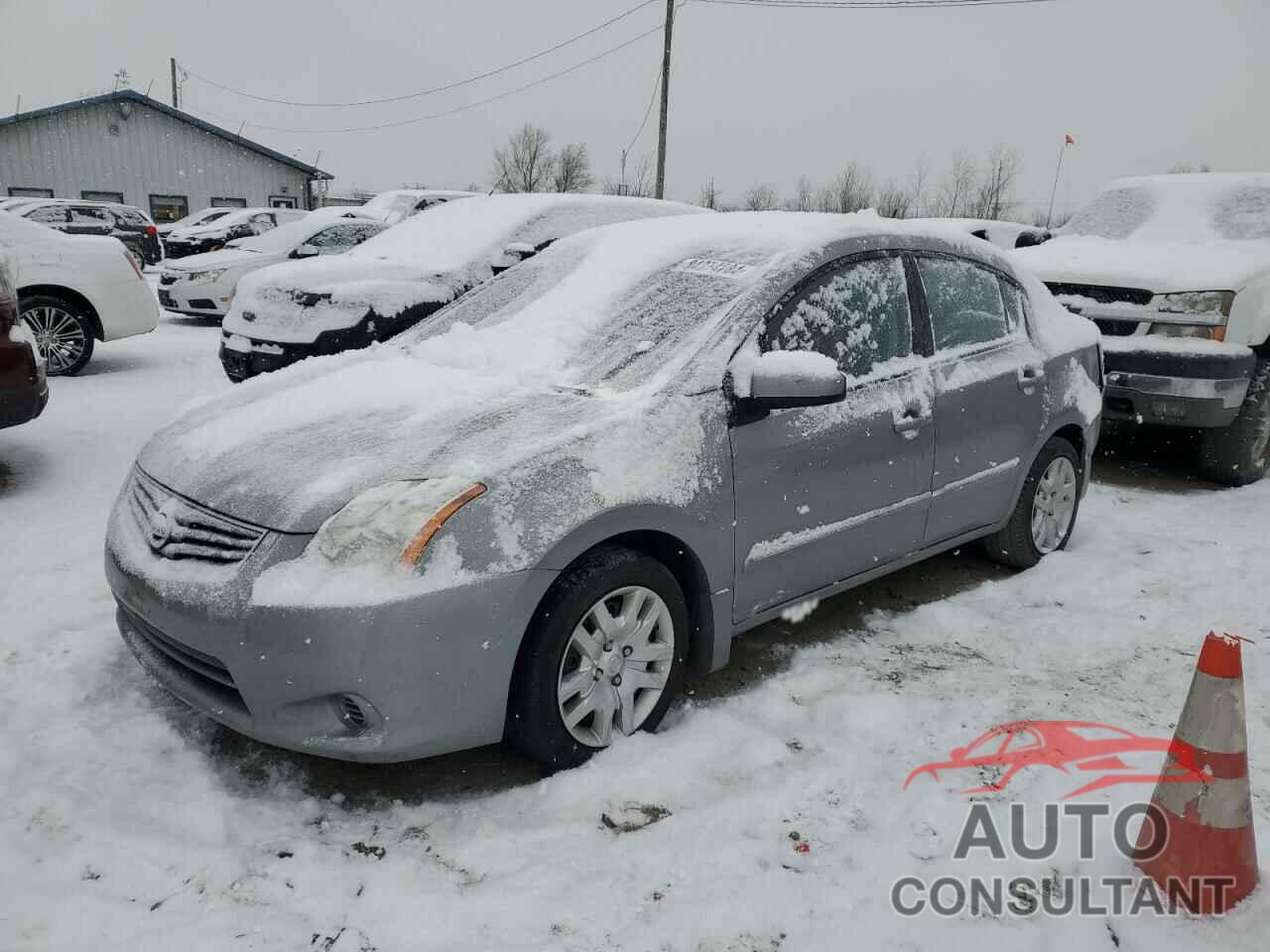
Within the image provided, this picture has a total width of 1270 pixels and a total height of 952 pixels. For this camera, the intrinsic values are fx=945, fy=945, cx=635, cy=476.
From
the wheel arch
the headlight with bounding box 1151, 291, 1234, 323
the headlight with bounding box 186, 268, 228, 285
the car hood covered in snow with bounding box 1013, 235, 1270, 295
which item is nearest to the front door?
the car hood covered in snow with bounding box 1013, 235, 1270, 295

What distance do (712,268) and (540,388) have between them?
2.75 ft

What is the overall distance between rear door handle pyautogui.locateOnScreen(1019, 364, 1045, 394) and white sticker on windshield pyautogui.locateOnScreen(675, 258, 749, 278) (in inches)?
62.2

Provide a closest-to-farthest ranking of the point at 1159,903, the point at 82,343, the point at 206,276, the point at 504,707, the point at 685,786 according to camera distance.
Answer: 1. the point at 1159,903
2. the point at 504,707
3. the point at 685,786
4. the point at 82,343
5. the point at 206,276

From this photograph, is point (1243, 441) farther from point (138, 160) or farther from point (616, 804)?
point (138, 160)

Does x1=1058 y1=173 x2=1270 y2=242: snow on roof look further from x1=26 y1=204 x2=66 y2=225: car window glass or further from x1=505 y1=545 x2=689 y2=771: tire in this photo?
x1=26 y1=204 x2=66 y2=225: car window glass

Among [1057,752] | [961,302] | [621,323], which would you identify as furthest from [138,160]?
[1057,752]

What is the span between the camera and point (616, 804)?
2.67 m

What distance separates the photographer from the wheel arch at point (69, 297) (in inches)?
319

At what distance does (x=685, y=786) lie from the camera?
109 inches

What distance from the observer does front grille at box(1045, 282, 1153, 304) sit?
618 cm

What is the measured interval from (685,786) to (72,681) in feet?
6.92

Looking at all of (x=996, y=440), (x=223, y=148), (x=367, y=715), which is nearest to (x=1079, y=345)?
(x=996, y=440)

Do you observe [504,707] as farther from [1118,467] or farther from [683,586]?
[1118,467]

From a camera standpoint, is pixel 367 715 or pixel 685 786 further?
pixel 685 786
